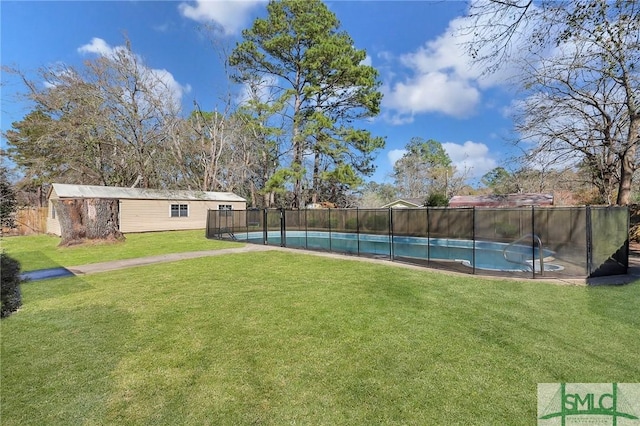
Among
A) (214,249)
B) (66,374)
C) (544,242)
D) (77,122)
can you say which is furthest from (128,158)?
(544,242)

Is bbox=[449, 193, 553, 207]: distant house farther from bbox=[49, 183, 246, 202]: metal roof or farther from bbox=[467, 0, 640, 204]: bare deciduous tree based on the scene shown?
bbox=[49, 183, 246, 202]: metal roof

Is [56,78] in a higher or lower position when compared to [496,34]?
higher

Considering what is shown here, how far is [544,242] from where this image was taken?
8.69 metres

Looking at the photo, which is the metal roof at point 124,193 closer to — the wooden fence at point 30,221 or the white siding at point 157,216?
the white siding at point 157,216

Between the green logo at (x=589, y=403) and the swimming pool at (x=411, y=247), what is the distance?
609 centimetres

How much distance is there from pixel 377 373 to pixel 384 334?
807 mm

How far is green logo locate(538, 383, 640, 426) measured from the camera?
6.86 feet

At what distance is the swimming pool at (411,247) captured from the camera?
29.3ft

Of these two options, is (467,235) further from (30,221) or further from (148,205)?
(30,221)

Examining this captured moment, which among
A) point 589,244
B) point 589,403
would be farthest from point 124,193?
point 589,403

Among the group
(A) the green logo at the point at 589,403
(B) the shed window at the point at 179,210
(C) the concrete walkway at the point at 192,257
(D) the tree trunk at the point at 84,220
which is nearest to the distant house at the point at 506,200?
(C) the concrete walkway at the point at 192,257

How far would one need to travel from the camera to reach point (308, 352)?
2.99m

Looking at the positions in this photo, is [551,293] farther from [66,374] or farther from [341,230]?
[341,230]

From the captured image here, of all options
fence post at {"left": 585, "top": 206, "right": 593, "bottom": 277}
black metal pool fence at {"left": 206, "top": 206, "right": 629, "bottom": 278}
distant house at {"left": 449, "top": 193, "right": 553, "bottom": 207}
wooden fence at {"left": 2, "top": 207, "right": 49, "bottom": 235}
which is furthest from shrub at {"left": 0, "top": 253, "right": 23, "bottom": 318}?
distant house at {"left": 449, "top": 193, "right": 553, "bottom": 207}
